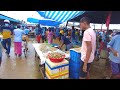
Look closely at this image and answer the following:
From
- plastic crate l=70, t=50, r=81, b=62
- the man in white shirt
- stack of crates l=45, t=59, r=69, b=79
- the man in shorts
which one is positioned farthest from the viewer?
the man in white shirt

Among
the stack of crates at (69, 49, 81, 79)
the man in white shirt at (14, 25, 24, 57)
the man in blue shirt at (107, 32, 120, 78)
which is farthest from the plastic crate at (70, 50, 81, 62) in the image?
the man in white shirt at (14, 25, 24, 57)

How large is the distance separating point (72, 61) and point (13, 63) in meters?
3.04

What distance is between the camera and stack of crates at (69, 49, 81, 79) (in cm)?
479

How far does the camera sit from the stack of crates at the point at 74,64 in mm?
4793

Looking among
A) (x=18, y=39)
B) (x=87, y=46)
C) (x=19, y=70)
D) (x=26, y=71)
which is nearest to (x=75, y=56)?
(x=87, y=46)

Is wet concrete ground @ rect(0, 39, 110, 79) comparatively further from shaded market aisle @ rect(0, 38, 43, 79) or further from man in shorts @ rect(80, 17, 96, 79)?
man in shorts @ rect(80, 17, 96, 79)

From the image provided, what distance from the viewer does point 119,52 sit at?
4129 mm

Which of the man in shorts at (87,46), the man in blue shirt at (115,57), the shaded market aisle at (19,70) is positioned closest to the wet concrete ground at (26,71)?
the shaded market aisle at (19,70)

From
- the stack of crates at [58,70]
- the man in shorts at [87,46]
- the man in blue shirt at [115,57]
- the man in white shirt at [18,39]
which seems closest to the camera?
the man in shorts at [87,46]

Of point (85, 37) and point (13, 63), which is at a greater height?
point (85, 37)

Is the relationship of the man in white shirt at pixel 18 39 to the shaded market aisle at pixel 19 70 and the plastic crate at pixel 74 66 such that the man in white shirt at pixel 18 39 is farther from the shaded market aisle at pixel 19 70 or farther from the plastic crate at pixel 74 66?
the plastic crate at pixel 74 66

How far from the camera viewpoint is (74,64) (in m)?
4.95
